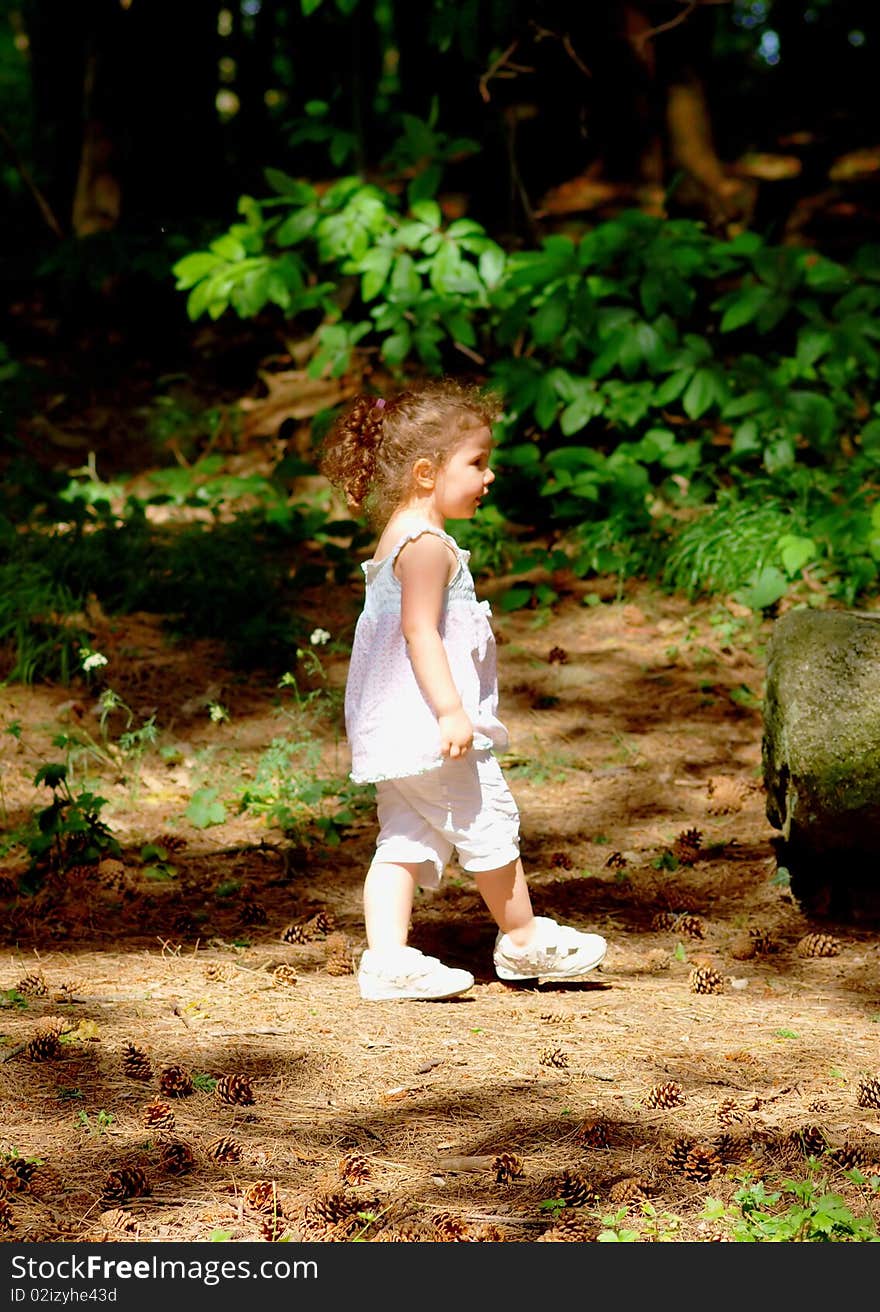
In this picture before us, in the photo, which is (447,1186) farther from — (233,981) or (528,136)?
(528,136)

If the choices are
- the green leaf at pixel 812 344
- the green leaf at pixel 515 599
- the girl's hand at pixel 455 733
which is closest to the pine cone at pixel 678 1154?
the girl's hand at pixel 455 733

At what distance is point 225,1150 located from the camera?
251cm

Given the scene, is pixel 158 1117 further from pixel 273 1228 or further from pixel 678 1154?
pixel 678 1154

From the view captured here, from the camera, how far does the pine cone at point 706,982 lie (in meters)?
3.46

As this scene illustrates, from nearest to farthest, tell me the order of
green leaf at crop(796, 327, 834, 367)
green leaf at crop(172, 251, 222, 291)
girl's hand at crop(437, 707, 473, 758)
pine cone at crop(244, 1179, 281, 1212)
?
pine cone at crop(244, 1179, 281, 1212) → girl's hand at crop(437, 707, 473, 758) → green leaf at crop(796, 327, 834, 367) → green leaf at crop(172, 251, 222, 291)

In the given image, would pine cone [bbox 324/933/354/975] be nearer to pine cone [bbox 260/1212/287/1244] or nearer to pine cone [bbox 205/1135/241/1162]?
pine cone [bbox 205/1135/241/1162]

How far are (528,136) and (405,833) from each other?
23.9 feet

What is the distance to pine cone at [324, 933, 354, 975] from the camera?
359 centimetres

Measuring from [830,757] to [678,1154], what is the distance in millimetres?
1542

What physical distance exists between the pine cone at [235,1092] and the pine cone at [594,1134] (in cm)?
67

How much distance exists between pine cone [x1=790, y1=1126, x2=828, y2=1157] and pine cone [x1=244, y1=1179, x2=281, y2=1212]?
3.19ft

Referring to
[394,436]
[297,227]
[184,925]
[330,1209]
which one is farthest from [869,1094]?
[297,227]

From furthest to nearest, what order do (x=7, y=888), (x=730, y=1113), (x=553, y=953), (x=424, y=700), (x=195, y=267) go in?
(x=195, y=267) → (x=7, y=888) → (x=553, y=953) → (x=424, y=700) → (x=730, y=1113)

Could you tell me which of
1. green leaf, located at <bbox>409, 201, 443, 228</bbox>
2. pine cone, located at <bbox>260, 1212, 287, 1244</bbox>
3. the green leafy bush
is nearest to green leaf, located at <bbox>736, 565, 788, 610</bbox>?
the green leafy bush
